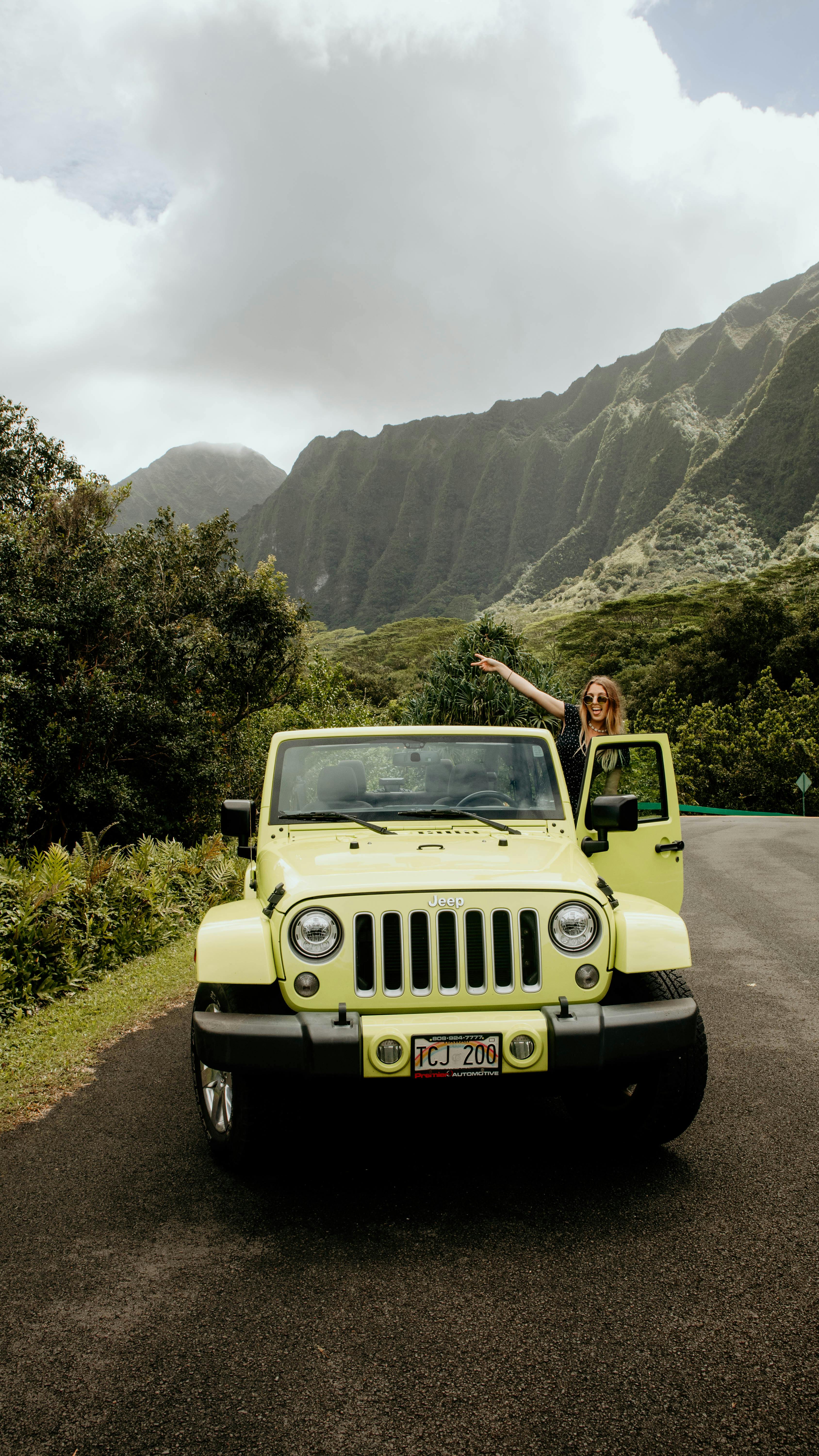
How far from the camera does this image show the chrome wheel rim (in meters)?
3.59

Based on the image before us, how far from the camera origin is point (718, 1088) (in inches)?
178

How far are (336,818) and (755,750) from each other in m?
53.7

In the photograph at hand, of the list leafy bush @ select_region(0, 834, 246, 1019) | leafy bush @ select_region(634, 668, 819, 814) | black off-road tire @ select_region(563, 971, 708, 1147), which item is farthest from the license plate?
leafy bush @ select_region(634, 668, 819, 814)

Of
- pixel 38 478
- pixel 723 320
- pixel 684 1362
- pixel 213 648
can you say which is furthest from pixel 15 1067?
A: pixel 723 320

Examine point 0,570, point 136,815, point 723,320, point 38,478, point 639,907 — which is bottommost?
point 136,815

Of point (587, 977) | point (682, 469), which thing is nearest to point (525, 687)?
point (587, 977)

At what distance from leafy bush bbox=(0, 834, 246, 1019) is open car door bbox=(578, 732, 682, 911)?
4.57m

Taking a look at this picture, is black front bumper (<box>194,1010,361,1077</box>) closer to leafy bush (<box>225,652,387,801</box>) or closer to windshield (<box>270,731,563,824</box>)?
windshield (<box>270,731,563,824</box>)

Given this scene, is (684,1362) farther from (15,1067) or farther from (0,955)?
(0,955)

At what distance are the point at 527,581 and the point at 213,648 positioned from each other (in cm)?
15769

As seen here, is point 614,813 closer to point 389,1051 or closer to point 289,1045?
point 389,1051

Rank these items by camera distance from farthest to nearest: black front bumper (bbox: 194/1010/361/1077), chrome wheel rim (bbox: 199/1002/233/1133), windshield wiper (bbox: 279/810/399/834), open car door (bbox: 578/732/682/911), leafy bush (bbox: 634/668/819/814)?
leafy bush (bbox: 634/668/819/814) < open car door (bbox: 578/732/682/911) < windshield wiper (bbox: 279/810/399/834) < chrome wheel rim (bbox: 199/1002/233/1133) < black front bumper (bbox: 194/1010/361/1077)

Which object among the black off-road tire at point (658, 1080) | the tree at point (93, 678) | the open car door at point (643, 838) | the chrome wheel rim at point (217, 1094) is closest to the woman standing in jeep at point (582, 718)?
the open car door at point (643, 838)

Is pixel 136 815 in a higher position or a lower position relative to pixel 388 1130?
lower
